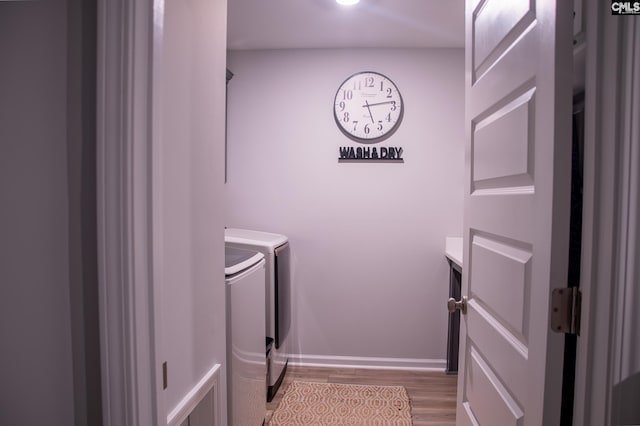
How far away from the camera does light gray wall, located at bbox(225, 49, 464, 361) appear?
2.50 m

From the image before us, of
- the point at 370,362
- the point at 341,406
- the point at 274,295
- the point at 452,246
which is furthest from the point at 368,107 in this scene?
the point at 341,406

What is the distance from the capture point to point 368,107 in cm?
250

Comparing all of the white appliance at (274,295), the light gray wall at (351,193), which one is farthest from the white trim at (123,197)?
the light gray wall at (351,193)

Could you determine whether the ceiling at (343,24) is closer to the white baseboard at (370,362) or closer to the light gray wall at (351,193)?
the light gray wall at (351,193)

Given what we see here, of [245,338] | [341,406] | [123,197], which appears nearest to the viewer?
[123,197]

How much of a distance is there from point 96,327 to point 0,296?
0.71ft

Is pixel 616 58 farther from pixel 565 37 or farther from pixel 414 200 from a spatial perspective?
pixel 414 200

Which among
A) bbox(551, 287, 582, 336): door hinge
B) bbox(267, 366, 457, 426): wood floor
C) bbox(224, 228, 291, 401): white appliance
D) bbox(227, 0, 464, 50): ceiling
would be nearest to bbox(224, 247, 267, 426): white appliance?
bbox(224, 228, 291, 401): white appliance

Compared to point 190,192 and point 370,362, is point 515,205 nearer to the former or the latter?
point 190,192

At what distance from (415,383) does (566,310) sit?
2.03m

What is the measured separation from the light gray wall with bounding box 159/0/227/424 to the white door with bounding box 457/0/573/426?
80 cm

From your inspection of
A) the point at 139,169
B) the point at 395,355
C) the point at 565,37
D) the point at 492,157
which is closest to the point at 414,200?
the point at 395,355

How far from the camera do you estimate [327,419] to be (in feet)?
6.42

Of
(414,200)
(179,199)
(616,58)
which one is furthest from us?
(414,200)
